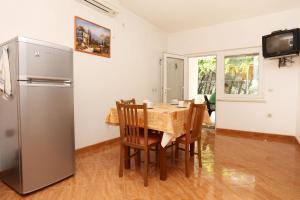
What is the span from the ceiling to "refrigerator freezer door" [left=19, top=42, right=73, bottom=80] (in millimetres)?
2225

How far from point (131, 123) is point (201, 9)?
3.08m

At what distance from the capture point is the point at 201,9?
12.8ft

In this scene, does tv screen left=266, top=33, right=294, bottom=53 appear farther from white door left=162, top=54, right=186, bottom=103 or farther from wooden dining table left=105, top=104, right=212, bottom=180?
wooden dining table left=105, top=104, right=212, bottom=180

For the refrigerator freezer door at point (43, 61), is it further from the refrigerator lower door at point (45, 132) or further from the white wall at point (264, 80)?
the white wall at point (264, 80)

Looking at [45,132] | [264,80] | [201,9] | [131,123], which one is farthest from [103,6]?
[264,80]

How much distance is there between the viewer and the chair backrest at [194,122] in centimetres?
226

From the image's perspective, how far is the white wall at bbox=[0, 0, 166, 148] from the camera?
238 centimetres

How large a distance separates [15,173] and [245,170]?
2.71m

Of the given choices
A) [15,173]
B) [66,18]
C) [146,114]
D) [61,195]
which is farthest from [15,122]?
[66,18]

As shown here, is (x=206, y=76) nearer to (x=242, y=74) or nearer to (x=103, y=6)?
(x=242, y=74)

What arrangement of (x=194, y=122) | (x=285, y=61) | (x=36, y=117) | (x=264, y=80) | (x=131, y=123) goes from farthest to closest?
(x=264, y=80)
(x=285, y=61)
(x=194, y=122)
(x=131, y=123)
(x=36, y=117)

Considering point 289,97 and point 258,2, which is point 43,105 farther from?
point 289,97

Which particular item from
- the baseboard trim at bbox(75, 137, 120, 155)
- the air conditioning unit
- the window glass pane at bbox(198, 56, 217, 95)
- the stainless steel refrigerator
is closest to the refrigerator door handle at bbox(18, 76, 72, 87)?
the stainless steel refrigerator

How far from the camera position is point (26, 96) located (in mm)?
1783
